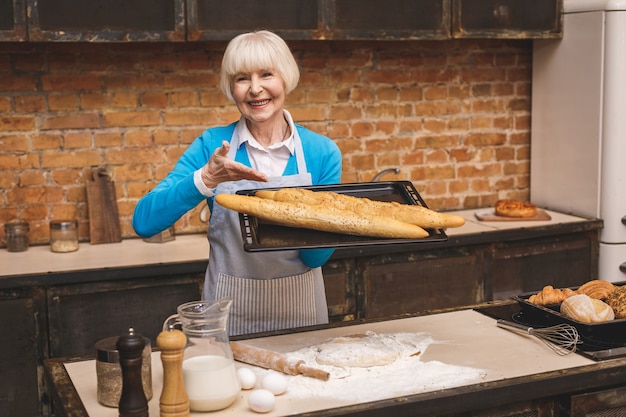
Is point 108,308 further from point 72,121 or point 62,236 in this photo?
point 72,121

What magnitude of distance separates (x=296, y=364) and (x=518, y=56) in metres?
3.52

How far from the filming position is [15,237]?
4.09m

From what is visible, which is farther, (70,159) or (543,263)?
(543,263)

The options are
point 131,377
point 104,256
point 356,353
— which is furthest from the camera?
point 104,256

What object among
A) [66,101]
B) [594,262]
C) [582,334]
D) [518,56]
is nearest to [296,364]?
[582,334]

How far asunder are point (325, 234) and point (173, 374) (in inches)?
29.0

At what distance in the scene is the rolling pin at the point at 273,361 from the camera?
7.39 feet

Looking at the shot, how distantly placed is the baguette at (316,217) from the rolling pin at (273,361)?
15.2 inches

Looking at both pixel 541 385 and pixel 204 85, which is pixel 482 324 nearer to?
pixel 541 385

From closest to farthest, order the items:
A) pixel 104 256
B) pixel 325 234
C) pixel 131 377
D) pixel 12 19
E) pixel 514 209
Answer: pixel 131 377 → pixel 325 234 → pixel 12 19 → pixel 104 256 → pixel 514 209

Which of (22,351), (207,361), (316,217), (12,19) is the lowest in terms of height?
(22,351)

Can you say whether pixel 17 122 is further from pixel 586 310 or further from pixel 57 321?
pixel 586 310

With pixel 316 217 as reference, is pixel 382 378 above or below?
below

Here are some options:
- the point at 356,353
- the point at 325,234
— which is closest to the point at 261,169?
the point at 325,234
